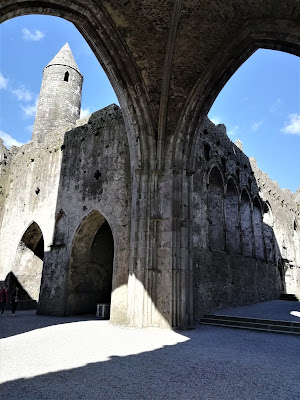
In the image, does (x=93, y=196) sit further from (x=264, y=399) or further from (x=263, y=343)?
(x=264, y=399)

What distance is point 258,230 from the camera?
13070mm

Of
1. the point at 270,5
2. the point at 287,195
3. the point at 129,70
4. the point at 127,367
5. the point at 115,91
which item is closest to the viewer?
the point at 127,367

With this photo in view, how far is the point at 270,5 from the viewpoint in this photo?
5875 mm

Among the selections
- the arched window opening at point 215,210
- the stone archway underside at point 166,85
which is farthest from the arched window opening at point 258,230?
the stone archway underside at point 166,85

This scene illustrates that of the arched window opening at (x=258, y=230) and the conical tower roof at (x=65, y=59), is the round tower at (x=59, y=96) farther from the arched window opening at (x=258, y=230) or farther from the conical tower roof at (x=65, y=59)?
the arched window opening at (x=258, y=230)

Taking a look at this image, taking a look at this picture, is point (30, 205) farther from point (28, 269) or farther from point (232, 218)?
point (232, 218)

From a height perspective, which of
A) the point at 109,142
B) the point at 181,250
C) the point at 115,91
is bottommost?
the point at 181,250

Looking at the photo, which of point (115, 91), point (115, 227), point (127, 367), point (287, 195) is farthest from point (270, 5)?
point (287, 195)

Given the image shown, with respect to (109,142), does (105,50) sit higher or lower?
higher

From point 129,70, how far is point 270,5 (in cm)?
349

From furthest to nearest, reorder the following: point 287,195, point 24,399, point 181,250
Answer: point 287,195
point 181,250
point 24,399

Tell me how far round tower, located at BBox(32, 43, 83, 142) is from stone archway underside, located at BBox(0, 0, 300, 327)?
831 cm

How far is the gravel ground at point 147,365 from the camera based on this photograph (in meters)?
2.82

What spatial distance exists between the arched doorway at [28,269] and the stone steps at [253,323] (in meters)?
7.29
